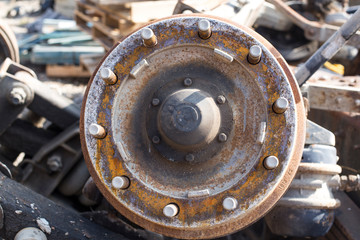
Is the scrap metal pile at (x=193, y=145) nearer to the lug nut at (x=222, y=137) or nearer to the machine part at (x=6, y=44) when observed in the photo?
the lug nut at (x=222, y=137)

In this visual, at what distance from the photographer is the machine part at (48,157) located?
74.6 inches

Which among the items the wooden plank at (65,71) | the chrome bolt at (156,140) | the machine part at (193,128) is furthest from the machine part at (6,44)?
the wooden plank at (65,71)

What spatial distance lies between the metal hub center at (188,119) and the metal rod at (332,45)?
592 mm

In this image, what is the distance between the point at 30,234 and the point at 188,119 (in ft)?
2.25

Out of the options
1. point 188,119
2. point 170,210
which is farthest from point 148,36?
point 170,210

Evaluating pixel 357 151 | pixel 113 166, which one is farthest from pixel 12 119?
pixel 357 151

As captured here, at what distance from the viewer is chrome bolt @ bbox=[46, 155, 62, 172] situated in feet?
6.16

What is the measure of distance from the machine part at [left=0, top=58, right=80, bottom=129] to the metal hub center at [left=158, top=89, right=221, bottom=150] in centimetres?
84

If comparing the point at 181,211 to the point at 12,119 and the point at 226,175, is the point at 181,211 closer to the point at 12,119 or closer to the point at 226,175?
the point at 226,175

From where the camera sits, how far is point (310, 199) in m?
1.52

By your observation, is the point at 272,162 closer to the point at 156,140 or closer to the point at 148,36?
the point at 156,140

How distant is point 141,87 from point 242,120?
0.37 meters

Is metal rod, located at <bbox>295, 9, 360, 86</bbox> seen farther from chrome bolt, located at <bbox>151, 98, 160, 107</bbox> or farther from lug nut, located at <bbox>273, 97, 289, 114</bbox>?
chrome bolt, located at <bbox>151, 98, 160, 107</bbox>

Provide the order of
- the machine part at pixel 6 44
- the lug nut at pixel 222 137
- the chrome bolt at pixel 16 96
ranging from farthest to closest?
the machine part at pixel 6 44 → the chrome bolt at pixel 16 96 → the lug nut at pixel 222 137
